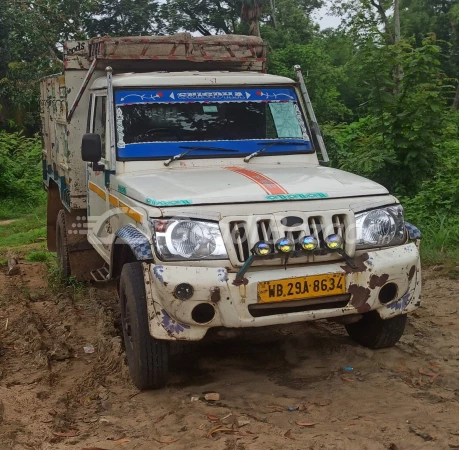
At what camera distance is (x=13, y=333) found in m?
5.47

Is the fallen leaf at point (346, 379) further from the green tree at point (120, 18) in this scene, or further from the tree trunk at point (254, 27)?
the green tree at point (120, 18)

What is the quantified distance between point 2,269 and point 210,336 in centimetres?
476

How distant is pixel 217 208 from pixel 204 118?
145cm

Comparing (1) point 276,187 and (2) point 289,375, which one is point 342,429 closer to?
(2) point 289,375

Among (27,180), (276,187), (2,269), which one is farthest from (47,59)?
(276,187)

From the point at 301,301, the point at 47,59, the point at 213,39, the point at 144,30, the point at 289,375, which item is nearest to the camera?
the point at 301,301

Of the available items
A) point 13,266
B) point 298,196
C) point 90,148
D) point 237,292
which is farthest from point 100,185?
point 13,266

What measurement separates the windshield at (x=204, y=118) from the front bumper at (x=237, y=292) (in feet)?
4.62

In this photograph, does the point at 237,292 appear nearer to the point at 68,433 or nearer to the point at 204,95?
the point at 68,433

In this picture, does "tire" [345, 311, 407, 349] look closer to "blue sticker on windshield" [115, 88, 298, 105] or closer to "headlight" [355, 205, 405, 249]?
"headlight" [355, 205, 405, 249]

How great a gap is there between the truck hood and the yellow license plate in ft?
1.55

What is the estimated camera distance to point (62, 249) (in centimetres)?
710

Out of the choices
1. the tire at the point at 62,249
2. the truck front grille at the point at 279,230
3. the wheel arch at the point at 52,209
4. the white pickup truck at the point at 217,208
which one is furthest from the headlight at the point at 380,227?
the wheel arch at the point at 52,209

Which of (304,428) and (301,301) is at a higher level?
(301,301)
